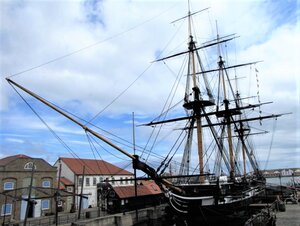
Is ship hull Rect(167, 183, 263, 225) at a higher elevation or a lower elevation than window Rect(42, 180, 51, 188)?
lower

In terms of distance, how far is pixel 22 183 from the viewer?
37.5 meters

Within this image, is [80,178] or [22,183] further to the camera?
[80,178]

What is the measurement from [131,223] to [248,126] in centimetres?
3062

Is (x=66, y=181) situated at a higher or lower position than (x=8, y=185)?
higher

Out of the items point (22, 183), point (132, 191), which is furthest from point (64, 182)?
point (132, 191)

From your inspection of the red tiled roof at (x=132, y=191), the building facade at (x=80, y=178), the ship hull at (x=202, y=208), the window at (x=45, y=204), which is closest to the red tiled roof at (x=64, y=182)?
the building facade at (x=80, y=178)

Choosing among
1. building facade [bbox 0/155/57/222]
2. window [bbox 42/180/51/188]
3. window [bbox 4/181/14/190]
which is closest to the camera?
building facade [bbox 0/155/57/222]

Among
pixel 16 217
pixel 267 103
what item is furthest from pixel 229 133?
pixel 16 217

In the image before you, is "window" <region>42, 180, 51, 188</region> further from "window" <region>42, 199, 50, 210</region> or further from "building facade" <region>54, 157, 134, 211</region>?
"building facade" <region>54, 157, 134, 211</region>

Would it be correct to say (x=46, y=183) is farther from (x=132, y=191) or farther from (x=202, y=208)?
(x=202, y=208)

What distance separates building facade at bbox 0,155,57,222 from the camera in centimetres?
3542

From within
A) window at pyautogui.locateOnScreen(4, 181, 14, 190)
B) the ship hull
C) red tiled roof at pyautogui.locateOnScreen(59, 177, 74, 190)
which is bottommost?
the ship hull

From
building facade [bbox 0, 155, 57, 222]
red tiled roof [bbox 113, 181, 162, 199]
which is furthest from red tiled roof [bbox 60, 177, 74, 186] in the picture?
red tiled roof [bbox 113, 181, 162, 199]

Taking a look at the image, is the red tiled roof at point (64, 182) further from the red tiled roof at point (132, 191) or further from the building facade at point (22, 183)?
the red tiled roof at point (132, 191)
